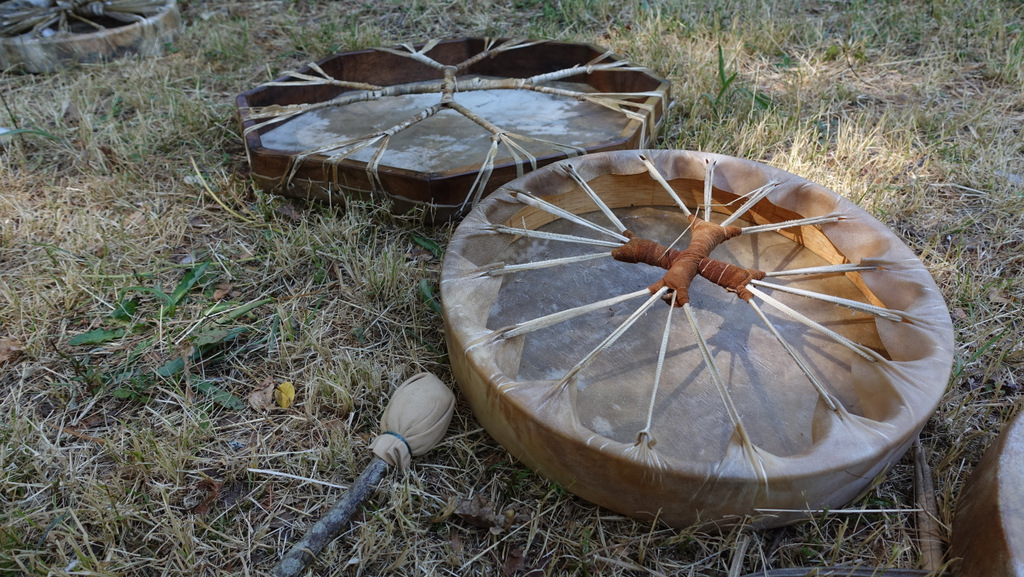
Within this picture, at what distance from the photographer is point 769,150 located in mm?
2297

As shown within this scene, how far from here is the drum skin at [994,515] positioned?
976 millimetres

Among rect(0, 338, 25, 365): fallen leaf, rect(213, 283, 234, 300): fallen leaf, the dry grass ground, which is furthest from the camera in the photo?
rect(213, 283, 234, 300): fallen leaf

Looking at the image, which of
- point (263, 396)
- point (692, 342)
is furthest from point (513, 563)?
point (263, 396)

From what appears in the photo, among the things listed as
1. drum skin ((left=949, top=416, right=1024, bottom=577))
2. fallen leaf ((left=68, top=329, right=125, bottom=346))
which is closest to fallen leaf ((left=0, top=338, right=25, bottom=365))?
fallen leaf ((left=68, top=329, right=125, bottom=346))

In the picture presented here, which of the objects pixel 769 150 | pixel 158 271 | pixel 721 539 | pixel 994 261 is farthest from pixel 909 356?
pixel 158 271

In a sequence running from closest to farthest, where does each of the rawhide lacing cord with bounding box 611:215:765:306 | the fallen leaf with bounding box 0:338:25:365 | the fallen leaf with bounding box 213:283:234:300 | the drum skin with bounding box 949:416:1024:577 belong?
the drum skin with bounding box 949:416:1024:577, the rawhide lacing cord with bounding box 611:215:765:306, the fallen leaf with bounding box 0:338:25:365, the fallen leaf with bounding box 213:283:234:300

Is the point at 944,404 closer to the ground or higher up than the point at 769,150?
closer to the ground

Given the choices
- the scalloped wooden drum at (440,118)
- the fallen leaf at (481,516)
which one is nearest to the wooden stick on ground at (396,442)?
the fallen leaf at (481,516)

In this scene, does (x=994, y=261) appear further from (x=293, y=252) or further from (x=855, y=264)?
(x=293, y=252)

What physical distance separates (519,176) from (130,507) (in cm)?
119

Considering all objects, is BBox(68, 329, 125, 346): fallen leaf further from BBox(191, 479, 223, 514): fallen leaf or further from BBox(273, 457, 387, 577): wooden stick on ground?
BBox(273, 457, 387, 577): wooden stick on ground

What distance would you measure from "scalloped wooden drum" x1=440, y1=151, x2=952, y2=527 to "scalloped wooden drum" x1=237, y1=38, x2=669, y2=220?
0.97 ft

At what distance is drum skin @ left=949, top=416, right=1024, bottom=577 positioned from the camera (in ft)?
3.20

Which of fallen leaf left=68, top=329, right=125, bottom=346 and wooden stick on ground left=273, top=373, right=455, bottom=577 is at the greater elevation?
wooden stick on ground left=273, top=373, right=455, bottom=577
